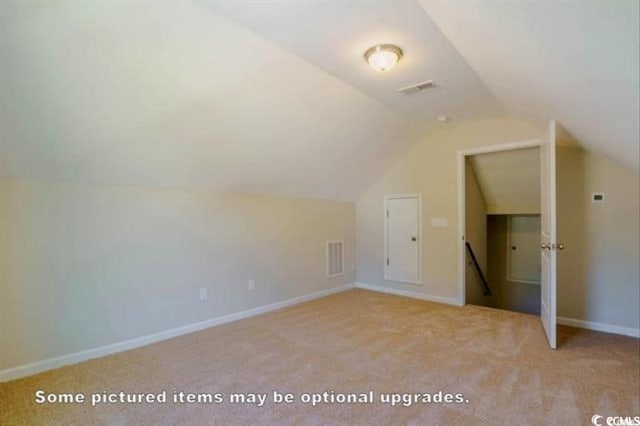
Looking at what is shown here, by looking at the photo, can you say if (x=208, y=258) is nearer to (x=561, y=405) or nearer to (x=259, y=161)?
(x=259, y=161)

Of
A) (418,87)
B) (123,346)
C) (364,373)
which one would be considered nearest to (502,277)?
(418,87)

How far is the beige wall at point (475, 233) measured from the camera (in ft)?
15.4

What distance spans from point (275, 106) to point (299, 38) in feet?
2.41

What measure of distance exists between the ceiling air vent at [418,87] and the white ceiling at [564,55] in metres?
0.43

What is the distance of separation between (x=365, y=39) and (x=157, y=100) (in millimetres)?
1529

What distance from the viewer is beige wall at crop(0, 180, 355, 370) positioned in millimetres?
2451

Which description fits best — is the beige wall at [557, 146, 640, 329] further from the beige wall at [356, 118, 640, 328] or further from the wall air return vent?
the wall air return vent

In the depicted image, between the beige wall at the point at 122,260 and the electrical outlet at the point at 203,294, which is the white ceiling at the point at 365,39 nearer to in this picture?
the beige wall at the point at 122,260

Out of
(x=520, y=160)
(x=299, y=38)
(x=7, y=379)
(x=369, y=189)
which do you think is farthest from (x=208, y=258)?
(x=520, y=160)

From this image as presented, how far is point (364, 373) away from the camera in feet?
8.18

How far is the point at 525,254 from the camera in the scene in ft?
18.3

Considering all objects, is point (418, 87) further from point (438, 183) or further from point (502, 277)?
point (502, 277)

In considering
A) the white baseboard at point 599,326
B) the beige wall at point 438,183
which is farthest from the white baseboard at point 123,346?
the white baseboard at point 599,326

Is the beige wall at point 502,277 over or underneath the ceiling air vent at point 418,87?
underneath
